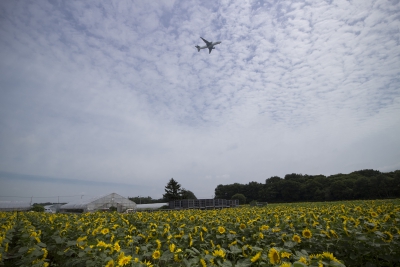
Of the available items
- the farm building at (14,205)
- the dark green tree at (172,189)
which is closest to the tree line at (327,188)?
the dark green tree at (172,189)

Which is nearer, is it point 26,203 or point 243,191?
point 26,203

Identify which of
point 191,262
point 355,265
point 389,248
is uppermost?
point 191,262

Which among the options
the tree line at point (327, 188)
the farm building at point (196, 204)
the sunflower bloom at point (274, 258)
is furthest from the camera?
the tree line at point (327, 188)

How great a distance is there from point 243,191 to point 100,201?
53.6 meters

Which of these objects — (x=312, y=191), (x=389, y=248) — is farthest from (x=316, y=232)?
(x=312, y=191)

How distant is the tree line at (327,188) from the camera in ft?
142

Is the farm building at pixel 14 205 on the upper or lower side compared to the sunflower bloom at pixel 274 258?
upper

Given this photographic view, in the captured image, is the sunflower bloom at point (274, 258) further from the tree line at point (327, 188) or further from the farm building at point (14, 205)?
the tree line at point (327, 188)

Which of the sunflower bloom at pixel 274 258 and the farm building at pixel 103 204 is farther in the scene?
the farm building at pixel 103 204

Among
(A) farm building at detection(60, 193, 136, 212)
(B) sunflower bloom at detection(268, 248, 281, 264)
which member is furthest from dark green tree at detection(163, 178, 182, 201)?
(B) sunflower bloom at detection(268, 248, 281, 264)

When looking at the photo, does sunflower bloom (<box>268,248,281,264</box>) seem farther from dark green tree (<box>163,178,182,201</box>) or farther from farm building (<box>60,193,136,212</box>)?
dark green tree (<box>163,178,182,201</box>)

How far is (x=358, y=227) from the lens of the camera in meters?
4.02

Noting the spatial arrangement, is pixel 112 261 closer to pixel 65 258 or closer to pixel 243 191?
pixel 65 258

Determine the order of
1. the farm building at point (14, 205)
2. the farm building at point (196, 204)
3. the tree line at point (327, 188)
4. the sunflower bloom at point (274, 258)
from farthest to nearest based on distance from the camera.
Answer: the tree line at point (327, 188)
the farm building at point (14, 205)
the farm building at point (196, 204)
the sunflower bloom at point (274, 258)
